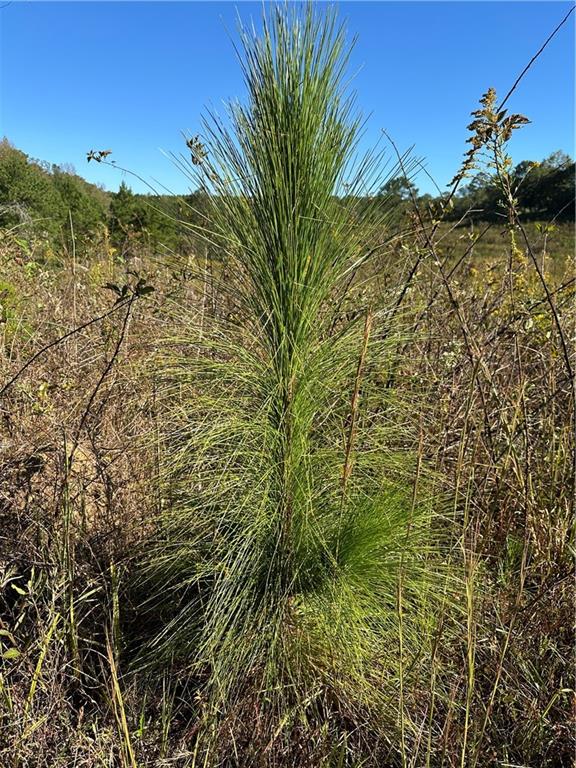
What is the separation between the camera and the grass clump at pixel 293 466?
Result: 136cm

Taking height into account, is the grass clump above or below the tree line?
below

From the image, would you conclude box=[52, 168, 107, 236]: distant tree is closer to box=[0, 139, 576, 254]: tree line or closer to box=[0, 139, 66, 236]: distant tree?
box=[0, 139, 576, 254]: tree line

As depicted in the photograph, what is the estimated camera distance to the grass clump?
136cm

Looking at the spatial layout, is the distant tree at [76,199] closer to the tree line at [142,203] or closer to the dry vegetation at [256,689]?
the tree line at [142,203]

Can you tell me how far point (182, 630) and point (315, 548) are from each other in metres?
0.56

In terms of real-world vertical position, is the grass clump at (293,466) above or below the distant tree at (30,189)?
below

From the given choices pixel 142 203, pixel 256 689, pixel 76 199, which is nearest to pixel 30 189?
pixel 76 199

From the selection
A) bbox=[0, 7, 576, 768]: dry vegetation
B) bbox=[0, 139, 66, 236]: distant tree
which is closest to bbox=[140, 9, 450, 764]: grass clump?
bbox=[0, 7, 576, 768]: dry vegetation

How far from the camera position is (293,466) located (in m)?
1.53

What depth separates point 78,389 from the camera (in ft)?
8.71

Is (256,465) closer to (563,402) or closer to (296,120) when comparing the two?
(296,120)

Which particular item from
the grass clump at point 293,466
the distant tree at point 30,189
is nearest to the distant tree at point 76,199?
the distant tree at point 30,189

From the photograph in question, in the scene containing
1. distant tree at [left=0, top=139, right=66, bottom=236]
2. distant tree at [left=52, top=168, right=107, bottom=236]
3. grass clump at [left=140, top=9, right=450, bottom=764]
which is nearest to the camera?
grass clump at [left=140, top=9, right=450, bottom=764]

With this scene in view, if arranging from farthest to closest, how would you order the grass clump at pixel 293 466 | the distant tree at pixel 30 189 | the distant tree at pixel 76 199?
the distant tree at pixel 76 199, the distant tree at pixel 30 189, the grass clump at pixel 293 466
